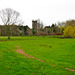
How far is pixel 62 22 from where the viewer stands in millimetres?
120000

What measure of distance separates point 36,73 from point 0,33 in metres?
95.1

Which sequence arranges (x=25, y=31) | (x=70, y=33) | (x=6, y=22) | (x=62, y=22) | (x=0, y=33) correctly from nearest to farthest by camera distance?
1. (x=6, y=22)
2. (x=70, y=33)
3. (x=0, y=33)
4. (x=25, y=31)
5. (x=62, y=22)

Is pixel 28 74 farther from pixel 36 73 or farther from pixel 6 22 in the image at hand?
pixel 6 22

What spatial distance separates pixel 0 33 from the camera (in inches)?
3765

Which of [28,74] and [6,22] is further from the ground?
[6,22]

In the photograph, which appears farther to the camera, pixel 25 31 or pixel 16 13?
pixel 25 31

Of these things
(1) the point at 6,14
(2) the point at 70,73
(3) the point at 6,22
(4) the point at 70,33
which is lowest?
(2) the point at 70,73

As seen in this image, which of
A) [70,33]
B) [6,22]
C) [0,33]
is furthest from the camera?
[0,33]

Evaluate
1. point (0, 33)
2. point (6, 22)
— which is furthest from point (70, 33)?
point (0, 33)

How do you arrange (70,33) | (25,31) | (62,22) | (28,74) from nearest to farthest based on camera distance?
1. (28,74)
2. (70,33)
3. (25,31)
4. (62,22)

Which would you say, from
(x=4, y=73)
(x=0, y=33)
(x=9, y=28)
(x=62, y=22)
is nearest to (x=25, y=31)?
(x=0, y=33)

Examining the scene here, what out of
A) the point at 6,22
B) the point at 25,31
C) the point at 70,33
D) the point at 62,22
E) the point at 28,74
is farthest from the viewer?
the point at 62,22

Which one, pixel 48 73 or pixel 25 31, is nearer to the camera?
pixel 48 73

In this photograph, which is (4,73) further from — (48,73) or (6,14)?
(6,14)
